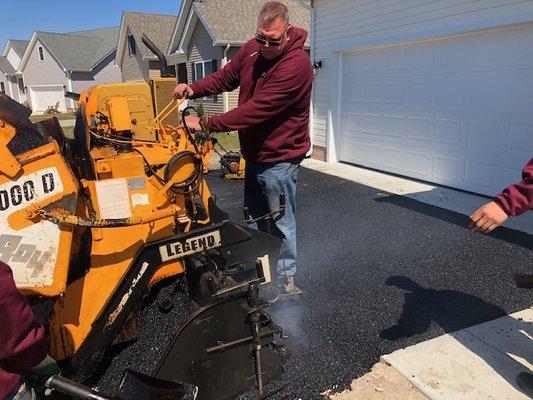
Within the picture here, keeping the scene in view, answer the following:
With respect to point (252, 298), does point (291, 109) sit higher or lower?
higher

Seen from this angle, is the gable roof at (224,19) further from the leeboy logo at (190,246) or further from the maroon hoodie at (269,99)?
the leeboy logo at (190,246)

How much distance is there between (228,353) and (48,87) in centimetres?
4178

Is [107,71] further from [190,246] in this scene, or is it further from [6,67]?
[190,246]

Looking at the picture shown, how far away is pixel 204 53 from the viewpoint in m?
19.7

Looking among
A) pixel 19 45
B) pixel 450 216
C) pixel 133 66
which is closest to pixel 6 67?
pixel 19 45

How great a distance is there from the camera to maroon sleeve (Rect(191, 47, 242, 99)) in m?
3.72

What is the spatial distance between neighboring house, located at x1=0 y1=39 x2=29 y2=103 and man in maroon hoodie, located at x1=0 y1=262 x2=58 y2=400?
47.8 metres

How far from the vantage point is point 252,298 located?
2.45 m

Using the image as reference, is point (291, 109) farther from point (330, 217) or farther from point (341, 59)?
point (341, 59)

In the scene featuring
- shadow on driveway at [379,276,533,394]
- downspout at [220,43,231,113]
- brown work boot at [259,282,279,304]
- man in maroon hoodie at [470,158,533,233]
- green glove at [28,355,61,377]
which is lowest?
shadow on driveway at [379,276,533,394]

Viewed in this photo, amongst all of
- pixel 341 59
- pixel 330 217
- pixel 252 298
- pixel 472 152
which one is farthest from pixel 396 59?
pixel 252 298

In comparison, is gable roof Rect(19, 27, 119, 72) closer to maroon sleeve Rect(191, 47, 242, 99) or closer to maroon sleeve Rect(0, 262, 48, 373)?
maroon sleeve Rect(191, 47, 242, 99)

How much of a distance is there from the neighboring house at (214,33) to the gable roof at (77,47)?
1634 cm

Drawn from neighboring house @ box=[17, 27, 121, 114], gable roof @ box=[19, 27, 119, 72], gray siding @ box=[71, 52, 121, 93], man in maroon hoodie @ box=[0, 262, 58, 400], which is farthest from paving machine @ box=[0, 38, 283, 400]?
gable roof @ box=[19, 27, 119, 72]
